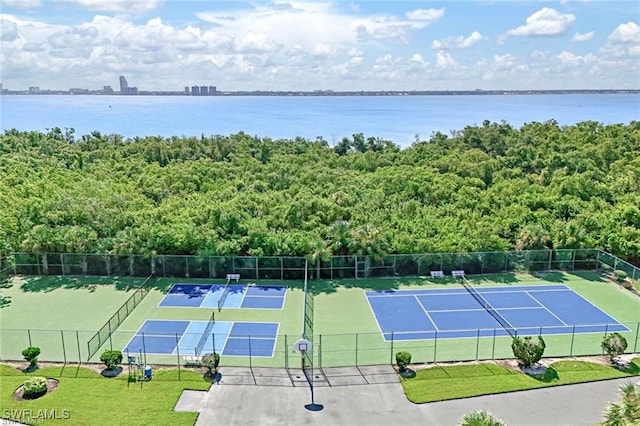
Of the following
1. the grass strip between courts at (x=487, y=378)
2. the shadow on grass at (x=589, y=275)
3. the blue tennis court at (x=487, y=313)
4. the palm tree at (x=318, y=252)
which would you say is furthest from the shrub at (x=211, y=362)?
the shadow on grass at (x=589, y=275)

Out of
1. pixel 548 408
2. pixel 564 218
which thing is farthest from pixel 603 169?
pixel 548 408

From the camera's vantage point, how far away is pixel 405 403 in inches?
790

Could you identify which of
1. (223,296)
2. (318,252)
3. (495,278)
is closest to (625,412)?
(318,252)

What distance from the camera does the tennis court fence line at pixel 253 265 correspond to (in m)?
34.1

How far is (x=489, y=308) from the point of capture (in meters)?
29.9

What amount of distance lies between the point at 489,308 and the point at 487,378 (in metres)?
8.65

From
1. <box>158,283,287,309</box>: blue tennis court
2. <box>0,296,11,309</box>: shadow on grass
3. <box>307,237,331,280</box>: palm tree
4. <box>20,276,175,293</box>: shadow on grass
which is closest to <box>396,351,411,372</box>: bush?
<box>158,283,287,309</box>: blue tennis court

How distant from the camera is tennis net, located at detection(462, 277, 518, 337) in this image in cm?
2698

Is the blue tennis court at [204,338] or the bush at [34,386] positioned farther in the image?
the blue tennis court at [204,338]

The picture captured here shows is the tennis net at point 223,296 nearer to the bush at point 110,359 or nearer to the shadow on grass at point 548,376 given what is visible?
the bush at point 110,359

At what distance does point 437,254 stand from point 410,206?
22.4 ft

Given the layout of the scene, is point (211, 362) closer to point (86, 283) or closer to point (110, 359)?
point (110, 359)

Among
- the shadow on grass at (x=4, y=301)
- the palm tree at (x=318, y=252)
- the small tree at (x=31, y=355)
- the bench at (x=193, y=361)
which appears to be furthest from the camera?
the palm tree at (x=318, y=252)

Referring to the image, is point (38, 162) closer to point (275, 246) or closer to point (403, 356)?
point (275, 246)
